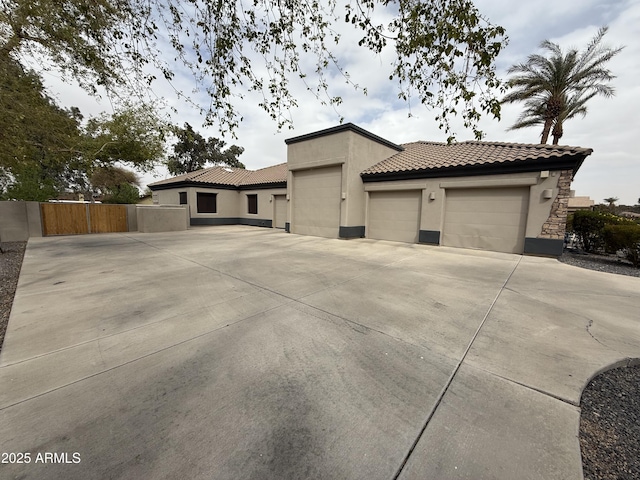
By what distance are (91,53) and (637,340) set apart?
10.2 metres

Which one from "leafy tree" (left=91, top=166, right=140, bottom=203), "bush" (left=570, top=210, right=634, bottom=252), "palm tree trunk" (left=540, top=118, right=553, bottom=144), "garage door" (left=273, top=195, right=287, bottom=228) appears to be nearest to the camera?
"bush" (left=570, top=210, right=634, bottom=252)

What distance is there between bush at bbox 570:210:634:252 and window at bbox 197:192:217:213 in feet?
69.0

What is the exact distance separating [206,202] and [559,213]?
794 inches

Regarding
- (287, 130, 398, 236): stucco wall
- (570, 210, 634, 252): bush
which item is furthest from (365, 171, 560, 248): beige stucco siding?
(570, 210, 634, 252): bush

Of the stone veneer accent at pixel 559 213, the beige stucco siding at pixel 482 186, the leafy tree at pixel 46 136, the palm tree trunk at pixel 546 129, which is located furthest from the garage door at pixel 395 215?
the palm tree trunk at pixel 546 129

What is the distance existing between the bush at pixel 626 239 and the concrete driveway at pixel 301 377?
3.90 m

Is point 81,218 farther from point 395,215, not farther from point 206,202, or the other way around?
point 395,215

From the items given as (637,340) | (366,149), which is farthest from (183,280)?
(366,149)

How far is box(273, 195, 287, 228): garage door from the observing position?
17938 millimetres

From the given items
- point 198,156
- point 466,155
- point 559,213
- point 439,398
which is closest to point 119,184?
point 198,156

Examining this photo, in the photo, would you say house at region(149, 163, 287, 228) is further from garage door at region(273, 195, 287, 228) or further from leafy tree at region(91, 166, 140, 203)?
leafy tree at region(91, 166, 140, 203)

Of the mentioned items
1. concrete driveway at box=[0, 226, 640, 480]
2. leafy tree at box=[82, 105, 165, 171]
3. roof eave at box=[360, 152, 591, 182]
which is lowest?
concrete driveway at box=[0, 226, 640, 480]

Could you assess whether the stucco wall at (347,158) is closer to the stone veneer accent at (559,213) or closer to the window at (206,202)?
the stone veneer accent at (559,213)

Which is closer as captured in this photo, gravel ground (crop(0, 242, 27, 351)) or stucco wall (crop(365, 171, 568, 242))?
gravel ground (crop(0, 242, 27, 351))
